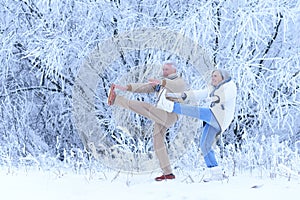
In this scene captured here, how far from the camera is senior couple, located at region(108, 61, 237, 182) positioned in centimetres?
470

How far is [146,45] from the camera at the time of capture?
762 cm

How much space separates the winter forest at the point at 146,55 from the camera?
23.9ft

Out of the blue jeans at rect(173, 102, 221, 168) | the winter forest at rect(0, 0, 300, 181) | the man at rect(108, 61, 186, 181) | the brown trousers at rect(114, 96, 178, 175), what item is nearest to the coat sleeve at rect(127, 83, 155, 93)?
the man at rect(108, 61, 186, 181)

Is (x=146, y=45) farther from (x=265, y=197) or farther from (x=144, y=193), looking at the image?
(x=265, y=197)

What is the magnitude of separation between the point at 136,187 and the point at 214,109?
1122 mm

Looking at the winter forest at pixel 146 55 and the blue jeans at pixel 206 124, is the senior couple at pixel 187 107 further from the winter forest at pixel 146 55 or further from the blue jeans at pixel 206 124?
the winter forest at pixel 146 55

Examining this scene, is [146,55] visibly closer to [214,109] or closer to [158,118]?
[158,118]

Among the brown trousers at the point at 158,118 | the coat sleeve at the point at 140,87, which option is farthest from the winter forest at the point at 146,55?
the coat sleeve at the point at 140,87

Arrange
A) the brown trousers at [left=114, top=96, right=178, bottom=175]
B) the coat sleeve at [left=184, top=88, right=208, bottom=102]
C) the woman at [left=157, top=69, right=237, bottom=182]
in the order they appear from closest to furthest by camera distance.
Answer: the woman at [left=157, top=69, right=237, bottom=182] → the coat sleeve at [left=184, top=88, right=208, bottom=102] → the brown trousers at [left=114, top=96, right=178, bottom=175]

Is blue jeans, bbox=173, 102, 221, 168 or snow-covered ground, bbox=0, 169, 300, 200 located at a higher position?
blue jeans, bbox=173, 102, 221, 168

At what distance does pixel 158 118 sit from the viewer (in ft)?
16.2

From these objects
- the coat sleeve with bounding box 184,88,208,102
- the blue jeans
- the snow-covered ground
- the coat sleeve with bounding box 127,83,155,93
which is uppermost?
the coat sleeve with bounding box 127,83,155,93

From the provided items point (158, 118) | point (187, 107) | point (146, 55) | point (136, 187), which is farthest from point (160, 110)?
point (146, 55)

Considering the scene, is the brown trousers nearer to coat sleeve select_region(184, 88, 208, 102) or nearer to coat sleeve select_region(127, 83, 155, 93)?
coat sleeve select_region(127, 83, 155, 93)
